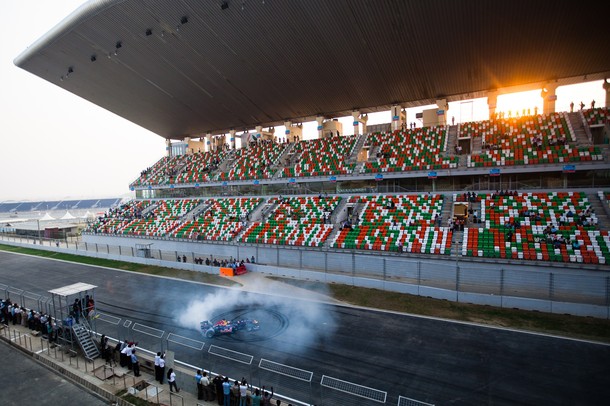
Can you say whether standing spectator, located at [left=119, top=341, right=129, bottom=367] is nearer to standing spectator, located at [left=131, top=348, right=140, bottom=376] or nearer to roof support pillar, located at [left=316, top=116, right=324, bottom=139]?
standing spectator, located at [left=131, top=348, right=140, bottom=376]

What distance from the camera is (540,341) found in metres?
17.0

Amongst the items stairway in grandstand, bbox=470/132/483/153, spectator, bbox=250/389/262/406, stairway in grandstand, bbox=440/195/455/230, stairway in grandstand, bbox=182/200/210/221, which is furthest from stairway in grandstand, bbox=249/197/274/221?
spectator, bbox=250/389/262/406

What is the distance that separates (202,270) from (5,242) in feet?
153

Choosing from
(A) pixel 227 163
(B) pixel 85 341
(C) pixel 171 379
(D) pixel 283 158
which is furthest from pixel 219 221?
(C) pixel 171 379

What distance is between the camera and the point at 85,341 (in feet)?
56.6

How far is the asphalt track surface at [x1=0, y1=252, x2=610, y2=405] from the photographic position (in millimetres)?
13047

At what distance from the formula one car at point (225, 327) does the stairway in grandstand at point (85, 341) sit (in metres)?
5.03

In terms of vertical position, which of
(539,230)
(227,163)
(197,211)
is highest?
(227,163)

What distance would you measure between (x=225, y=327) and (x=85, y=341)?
6756mm

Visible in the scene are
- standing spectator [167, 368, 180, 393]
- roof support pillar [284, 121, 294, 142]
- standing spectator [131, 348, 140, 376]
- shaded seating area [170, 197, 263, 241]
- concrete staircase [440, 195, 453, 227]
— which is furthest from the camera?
roof support pillar [284, 121, 294, 142]

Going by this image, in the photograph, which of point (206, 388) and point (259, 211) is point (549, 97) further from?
point (206, 388)

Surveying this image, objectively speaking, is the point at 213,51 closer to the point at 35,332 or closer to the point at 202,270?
the point at 202,270

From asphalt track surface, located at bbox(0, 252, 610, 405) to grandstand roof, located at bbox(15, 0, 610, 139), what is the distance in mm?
24727

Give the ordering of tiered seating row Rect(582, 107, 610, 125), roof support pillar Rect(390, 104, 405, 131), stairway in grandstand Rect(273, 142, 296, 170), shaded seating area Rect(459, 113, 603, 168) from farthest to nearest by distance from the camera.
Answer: stairway in grandstand Rect(273, 142, 296, 170), roof support pillar Rect(390, 104, 405, 131), tiered seating row Rect(582, 107, 610, 125), shaded seating area Rect(459, 113, 603, 168)
